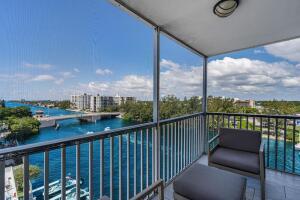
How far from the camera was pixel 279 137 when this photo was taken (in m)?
3.25

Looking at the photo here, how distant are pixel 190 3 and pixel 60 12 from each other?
1439mm

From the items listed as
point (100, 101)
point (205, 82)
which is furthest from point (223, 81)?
point (100, 101)

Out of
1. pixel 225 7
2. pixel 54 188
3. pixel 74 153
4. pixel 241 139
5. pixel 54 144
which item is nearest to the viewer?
pixel 54 144

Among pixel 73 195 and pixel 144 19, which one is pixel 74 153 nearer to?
pixel 73 195

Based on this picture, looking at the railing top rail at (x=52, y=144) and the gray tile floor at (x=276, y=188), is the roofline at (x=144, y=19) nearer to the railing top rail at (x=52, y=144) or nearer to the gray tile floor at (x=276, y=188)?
the railing top rail at (x=52, y=144)

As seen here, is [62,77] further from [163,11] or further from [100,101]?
[163,11]

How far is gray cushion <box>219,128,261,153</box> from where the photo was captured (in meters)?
2.72

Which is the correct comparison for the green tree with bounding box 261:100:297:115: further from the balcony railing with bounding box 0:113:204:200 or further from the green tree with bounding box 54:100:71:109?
the green tree with bounding box 54:100:71:109

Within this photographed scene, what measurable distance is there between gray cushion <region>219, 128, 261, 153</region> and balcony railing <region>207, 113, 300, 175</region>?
0.60m

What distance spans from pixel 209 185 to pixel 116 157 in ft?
3.36

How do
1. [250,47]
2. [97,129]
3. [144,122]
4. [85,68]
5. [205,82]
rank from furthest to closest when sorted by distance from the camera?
[205,82] → [250,47] → [144,122] → [97,129] → [85,68]

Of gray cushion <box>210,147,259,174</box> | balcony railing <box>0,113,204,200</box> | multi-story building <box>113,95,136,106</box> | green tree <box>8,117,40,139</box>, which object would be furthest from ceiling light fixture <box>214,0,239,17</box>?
green tree <box>8,117,40,139</box>

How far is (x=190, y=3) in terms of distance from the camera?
6.65 ft

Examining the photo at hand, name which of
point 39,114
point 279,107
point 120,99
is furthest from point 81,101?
point 279,107
